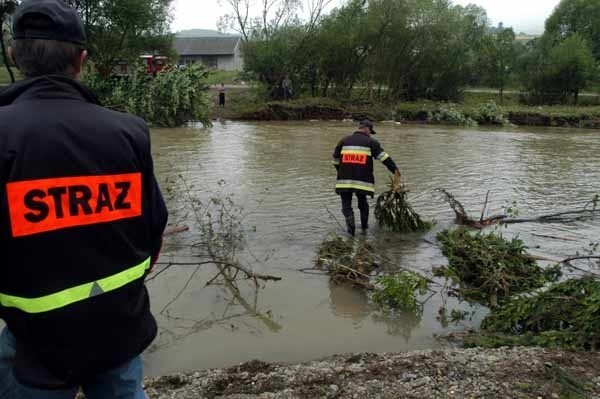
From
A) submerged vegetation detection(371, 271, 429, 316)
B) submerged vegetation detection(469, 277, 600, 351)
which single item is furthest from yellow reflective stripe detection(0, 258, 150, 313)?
submerged vegetation detection(371, 271, 429, 316)

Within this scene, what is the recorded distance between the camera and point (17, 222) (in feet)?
5.61

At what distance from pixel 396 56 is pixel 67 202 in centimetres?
3791

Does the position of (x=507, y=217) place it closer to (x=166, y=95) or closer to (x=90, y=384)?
(x=90, y=384)

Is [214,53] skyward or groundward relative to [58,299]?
skyward

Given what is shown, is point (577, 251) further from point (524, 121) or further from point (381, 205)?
point (524, 121)

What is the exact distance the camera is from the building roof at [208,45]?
233ft

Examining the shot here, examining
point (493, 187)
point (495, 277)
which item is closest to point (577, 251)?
point (495, 277)

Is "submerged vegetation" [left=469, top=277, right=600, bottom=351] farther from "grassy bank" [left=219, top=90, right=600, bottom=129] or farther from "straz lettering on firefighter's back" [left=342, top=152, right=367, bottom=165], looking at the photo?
"grassy bank" [left=219, top=90, right=600, bottom=129]

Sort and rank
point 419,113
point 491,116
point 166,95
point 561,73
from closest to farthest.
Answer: point 166,95
point 491,116
point 419,113
point 561,73

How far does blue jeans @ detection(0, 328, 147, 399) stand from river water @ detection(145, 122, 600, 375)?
3.03m

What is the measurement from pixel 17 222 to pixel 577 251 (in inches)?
316

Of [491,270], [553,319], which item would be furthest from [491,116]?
[553,319]

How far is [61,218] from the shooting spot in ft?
5.78

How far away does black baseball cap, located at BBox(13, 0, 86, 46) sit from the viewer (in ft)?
5.80
